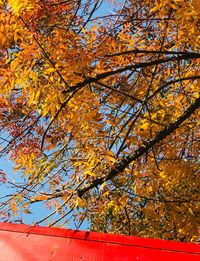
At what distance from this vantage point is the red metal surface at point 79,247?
1.84 m

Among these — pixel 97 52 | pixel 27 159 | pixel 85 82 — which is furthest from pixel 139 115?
pixel 27 159

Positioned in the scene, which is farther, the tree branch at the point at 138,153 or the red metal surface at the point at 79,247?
the tree branch at the point at 138,153

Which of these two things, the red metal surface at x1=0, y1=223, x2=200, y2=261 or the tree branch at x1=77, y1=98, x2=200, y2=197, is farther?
the tree branch at x1=77, y1=98, x2=200, y2=197

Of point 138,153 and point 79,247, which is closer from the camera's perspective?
point 79,247

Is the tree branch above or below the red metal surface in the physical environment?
above

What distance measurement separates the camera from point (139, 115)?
3.29 m

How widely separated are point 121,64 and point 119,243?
6.73 ft

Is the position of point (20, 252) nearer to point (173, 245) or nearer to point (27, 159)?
point (173, 245)

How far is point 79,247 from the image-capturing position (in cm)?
204

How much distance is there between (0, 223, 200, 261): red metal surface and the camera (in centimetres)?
184

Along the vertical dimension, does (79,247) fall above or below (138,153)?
below

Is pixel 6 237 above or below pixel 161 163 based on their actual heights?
below

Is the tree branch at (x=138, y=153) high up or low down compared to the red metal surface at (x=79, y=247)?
up

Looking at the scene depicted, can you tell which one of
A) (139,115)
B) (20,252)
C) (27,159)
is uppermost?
(139,115)
